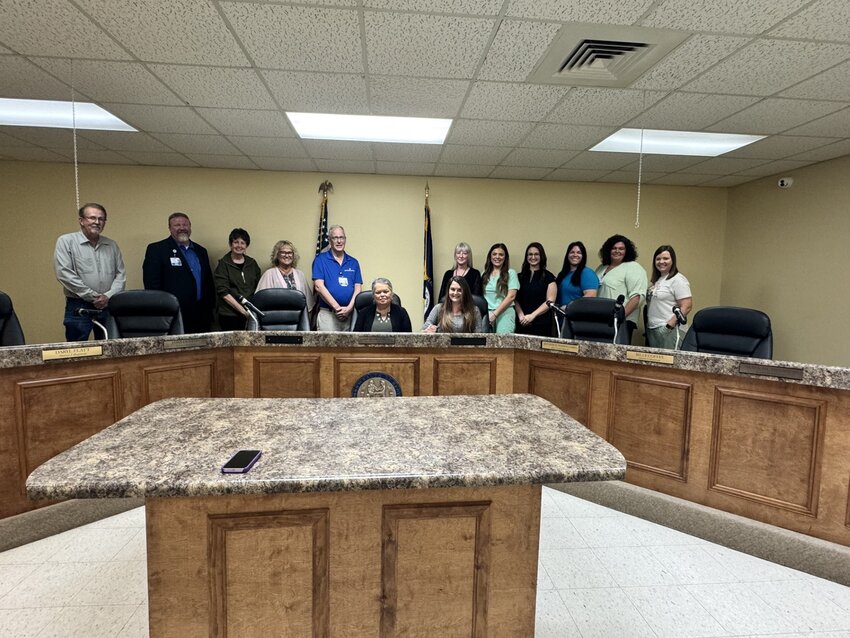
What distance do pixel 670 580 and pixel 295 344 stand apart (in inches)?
91.6

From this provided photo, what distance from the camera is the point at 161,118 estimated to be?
11.5ft

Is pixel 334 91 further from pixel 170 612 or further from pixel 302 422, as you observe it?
pixel 170 612

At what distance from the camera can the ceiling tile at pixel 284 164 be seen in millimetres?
4711

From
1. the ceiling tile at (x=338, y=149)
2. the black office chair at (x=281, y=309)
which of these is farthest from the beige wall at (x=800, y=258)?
the black office chair at (x=281, y=309)

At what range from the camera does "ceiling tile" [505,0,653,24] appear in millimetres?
1967

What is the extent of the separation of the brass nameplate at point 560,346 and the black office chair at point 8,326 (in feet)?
10.3

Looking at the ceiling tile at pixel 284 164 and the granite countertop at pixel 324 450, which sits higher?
the ceiling tile at pixel 284 164

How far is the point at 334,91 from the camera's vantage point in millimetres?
2961

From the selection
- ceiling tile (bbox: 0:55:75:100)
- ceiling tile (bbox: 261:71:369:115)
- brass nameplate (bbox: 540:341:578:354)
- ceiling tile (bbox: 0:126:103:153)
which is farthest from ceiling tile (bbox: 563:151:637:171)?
ceiling tile (bbox: 0:126:103:153)

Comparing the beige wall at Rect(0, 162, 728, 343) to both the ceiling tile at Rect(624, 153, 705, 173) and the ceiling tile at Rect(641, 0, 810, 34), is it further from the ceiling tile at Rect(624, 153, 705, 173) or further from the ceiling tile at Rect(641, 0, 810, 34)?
the ceiling tile at Rect(641, 0, 810, 34)

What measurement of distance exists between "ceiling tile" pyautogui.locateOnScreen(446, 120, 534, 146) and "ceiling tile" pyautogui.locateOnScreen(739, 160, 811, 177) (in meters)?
3.02

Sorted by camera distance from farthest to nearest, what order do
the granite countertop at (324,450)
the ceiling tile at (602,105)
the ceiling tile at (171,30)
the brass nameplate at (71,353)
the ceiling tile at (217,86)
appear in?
A: the ceiling tile at (602,105), the ceiling tile at (217,86), the ceiling tile at (171,30), the brass nameplate at (71,353), the granite countertop at (324,450)

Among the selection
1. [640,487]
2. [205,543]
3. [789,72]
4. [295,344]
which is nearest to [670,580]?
[640,487]

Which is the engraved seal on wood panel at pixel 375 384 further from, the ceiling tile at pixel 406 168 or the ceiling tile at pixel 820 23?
the ceiling tile at pixel 406 168
